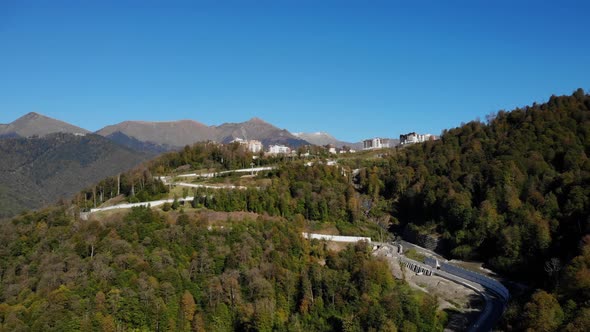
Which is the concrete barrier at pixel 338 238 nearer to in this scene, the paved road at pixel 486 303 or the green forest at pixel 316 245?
the green forest at pixel 316 245

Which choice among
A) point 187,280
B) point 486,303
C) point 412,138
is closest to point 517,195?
point 486,303

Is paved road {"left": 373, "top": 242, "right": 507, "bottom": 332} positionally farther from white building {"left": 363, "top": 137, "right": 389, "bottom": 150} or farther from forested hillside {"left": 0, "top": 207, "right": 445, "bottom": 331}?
white building {"left": 363, "top": 137, "right": 389, "bottom": 150}

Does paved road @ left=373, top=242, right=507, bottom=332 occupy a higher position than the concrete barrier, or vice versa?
the concrete barrier

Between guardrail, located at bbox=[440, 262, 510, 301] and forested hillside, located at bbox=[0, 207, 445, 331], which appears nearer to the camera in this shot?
forested hillside, located at bbox=[0, 207, 445, 331]

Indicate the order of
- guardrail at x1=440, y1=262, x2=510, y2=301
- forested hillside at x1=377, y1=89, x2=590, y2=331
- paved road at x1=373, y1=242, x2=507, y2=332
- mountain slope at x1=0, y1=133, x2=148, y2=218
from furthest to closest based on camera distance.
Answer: mountain slope at x1=0, y1=133, x2=148, y2=218 < guardrail at x1=440, y1=262, x2=510, y2=301 < forested hillside at x1=377, y1=89, x2=590, y2=331 < paved road at x1=373, y1=242, x2=507, y2=332

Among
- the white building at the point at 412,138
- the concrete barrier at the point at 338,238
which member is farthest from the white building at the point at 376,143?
the concrete barrier at the point at 338,238

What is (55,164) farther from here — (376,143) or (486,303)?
(486,303)

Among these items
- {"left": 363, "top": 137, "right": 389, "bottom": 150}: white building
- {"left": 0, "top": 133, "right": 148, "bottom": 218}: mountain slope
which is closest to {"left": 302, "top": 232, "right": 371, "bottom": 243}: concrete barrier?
{"left": 363, "top": 137, "right": 389, "bottom": 150}: white building
